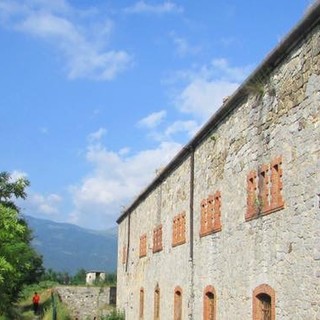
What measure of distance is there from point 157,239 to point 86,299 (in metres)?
15.9

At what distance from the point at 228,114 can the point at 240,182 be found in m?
1.82

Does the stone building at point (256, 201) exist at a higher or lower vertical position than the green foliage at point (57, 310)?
higher

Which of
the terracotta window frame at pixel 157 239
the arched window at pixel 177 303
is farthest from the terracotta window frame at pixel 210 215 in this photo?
the terracotta window frame at pixel 157 239

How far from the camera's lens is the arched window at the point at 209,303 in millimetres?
14512

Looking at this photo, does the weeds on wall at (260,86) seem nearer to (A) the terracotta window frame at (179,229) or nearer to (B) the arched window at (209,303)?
(B) the arched window at (209,303)

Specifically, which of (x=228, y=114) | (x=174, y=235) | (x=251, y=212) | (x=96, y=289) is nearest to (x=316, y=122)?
(x=251, y=212)

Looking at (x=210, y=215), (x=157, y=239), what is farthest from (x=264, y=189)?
(x=157, y=239)

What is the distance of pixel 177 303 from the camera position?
1788 centimetres

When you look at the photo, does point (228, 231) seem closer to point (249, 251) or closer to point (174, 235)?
point (249, 251)

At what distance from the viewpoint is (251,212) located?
12125 millimetres

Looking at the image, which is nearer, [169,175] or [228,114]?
[228,114]

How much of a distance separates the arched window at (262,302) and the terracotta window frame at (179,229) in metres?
5.88

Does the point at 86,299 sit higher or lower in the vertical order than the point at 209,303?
higher

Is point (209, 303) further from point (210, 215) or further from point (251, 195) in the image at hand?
point (251, 195)
